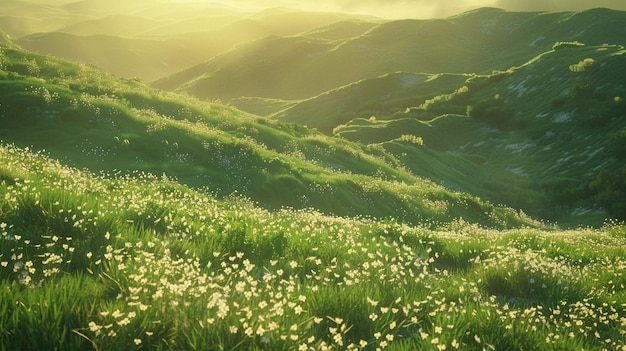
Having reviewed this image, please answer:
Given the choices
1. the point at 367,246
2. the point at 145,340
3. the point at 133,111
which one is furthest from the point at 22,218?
the point at 133,111

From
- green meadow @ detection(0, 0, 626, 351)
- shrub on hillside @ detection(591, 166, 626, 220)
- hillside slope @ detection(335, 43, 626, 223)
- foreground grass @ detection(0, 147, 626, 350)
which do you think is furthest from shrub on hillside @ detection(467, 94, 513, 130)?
foreground grass @ detection(0, 147, 626, 350)

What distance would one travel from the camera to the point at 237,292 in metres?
5.96

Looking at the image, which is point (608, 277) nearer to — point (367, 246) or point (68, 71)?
point (367, 246)

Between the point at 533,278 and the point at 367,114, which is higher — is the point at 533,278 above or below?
above

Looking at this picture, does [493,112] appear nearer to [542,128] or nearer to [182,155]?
[542,128]

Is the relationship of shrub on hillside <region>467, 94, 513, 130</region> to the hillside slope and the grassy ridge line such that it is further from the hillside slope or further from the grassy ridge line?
the grassy ridge line

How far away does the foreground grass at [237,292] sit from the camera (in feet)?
15.6

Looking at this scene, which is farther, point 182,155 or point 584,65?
point 584,65

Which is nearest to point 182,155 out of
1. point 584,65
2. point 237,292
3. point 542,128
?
point 237,292

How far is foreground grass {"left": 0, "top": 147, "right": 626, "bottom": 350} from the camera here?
4.76 meters

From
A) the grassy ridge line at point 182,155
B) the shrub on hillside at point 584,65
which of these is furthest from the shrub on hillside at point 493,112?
the grassy ridge line at point 182,155

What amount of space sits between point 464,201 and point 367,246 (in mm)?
31824

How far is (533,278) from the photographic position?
9.01 m

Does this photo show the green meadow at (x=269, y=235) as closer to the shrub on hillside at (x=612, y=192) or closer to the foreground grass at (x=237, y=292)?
the foreground grass at (x=237, y=292)
